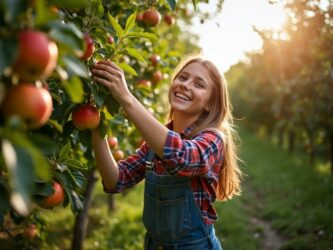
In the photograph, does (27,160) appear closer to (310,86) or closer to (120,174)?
(120,174)

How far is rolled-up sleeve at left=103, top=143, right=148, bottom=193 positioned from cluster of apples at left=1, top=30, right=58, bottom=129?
1.26m

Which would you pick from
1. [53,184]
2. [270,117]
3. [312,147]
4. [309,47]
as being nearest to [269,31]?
[309,47]

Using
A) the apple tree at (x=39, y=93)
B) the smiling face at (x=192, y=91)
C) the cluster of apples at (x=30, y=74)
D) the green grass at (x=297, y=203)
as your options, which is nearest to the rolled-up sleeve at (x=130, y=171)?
the smiling face at (x=192, y=91)

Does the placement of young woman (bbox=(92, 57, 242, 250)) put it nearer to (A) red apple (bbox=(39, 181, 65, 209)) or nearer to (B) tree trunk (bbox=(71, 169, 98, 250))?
(A) red apple (bbox=(39, 181, 65, 209))

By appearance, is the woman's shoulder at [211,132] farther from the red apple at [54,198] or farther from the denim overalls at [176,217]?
the red apple at [54,198]

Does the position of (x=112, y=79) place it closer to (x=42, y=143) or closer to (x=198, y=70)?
(x=42, y=143)

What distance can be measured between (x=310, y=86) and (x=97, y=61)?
19.8 feet

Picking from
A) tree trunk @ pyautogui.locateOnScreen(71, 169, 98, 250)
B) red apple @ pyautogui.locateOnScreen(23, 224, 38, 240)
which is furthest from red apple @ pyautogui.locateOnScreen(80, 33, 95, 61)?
tree trunk @ pyautogui.locateOnScreen(71, 169, 98, 250)

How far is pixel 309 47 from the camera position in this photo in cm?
559

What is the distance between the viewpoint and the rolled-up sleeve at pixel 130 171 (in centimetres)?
214

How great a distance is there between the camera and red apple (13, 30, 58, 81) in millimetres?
839

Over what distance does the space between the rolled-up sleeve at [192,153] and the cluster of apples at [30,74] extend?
729 mm

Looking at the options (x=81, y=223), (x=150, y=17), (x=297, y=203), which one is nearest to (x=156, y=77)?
(x=150, y=17)

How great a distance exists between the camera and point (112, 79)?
4.68 ft
